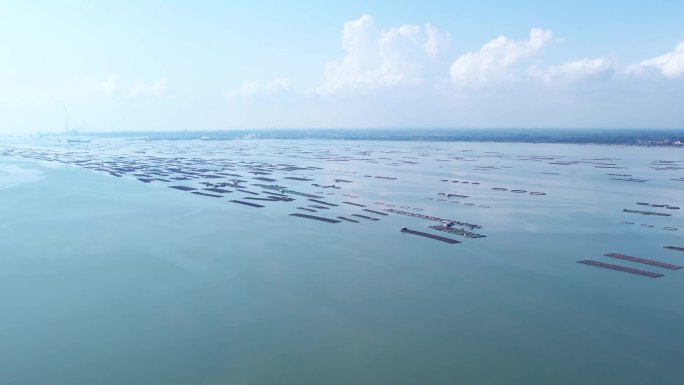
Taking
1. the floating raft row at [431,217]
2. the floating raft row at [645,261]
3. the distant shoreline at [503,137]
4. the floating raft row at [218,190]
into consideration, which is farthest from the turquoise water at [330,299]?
the distant shoreline at [503,137]

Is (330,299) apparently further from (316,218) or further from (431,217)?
(431,217)

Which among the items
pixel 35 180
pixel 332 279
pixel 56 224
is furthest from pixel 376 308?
pixel 35 180

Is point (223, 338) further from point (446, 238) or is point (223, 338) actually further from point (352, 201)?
point (352, 201)

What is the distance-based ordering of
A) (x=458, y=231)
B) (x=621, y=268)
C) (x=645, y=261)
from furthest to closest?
(x=458, y=231), (x=645, y=261), (x=621, y=268)

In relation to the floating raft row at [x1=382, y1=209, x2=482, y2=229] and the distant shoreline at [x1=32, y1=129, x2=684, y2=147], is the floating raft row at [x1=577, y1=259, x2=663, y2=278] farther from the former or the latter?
the distant shoreline at [x1=32, y1=129, x2=684, y2=147]

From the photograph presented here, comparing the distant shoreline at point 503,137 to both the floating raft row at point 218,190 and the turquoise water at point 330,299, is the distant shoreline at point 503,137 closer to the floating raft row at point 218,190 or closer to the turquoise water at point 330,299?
the turquoise water at point 330,299

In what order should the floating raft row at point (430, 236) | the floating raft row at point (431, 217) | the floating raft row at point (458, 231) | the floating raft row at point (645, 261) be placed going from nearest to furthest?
the floating raft row at point (645, 261), the floating raft row at point (430, 236), the floating raft row at point (458, 231), the floating raft row at point (431, 217)

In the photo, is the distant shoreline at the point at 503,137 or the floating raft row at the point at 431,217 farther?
the distant shoreline at the point at 503,137

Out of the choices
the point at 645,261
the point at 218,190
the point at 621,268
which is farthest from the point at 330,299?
the point at 218,190

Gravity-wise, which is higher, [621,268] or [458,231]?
[458,231]
